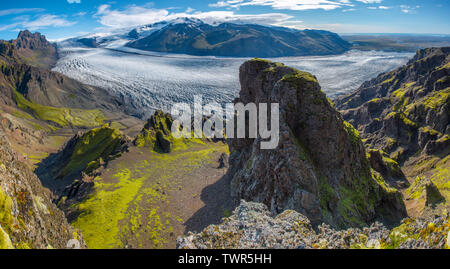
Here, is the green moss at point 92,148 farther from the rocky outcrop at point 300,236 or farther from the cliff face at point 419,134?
the cliff face at point 419,134

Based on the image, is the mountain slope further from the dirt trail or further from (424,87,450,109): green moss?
(424,87,450,109): green moss

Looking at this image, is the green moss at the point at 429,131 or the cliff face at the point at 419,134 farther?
the green moss at the point at 429,131

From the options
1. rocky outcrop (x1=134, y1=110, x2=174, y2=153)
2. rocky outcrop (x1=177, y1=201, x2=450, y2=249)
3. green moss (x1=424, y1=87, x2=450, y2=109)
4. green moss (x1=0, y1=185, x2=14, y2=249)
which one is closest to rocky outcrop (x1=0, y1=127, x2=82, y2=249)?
green moss (x1=0, y1=185, x2=14, y2=249)

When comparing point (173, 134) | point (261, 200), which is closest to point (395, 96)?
point (173, 134)

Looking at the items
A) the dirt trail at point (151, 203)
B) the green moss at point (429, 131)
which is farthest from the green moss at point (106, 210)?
the green moss at point (429, 131)

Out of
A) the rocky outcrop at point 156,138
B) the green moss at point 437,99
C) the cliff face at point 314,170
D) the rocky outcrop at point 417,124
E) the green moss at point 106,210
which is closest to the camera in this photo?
the cliff face at point 314,170

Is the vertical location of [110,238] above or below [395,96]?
below

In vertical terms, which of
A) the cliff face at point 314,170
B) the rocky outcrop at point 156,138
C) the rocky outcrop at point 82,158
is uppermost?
the cliff face at point 314,170
